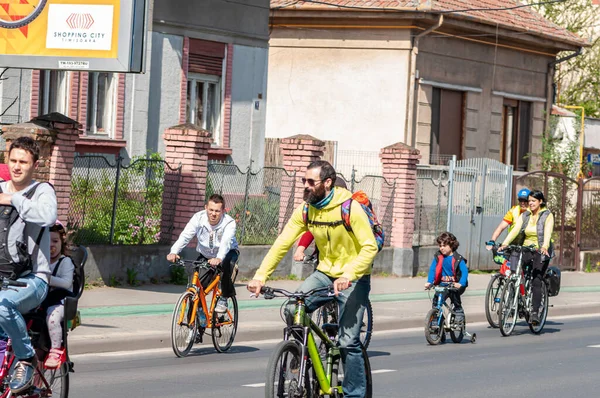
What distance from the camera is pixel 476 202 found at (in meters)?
25.9

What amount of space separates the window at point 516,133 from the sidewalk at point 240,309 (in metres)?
10.9

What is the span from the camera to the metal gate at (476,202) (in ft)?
82.8

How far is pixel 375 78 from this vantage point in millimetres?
30109

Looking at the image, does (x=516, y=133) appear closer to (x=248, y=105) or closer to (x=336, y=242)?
(x=248, y=105)

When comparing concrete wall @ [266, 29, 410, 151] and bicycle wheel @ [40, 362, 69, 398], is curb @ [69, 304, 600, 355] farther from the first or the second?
concrete wall @ [266, 29, 410, 151]

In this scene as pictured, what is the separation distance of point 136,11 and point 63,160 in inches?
100

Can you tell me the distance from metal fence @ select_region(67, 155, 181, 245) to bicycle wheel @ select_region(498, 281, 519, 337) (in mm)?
5818

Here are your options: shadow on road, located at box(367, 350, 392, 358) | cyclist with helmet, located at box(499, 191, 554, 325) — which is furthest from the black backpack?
cyclist with helmet, located at box(499, 191, 554, 325)

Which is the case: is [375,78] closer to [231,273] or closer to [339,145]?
[339,145]

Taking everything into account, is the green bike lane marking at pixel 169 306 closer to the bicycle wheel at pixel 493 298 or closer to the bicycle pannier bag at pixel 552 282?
the bicycle wheel at pixel 493 298

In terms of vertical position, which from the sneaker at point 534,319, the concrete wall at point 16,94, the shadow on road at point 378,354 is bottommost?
the shadow on road at point 378,354

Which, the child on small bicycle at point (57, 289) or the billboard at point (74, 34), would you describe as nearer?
the child on small bicycle at point (57, 289)

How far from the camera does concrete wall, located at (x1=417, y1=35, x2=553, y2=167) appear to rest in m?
30.3

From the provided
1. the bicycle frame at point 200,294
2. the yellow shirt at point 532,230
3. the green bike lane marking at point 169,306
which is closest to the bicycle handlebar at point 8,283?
the bicycle frame at point 200,294
